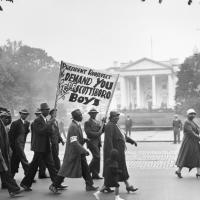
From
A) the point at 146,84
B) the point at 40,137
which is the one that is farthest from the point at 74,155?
the point at 146,84

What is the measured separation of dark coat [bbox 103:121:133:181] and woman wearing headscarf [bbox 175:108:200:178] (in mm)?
2597

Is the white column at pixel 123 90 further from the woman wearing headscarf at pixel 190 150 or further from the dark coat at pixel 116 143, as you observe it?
the dark coat at pixel 116 143

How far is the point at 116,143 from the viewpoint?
8547mm

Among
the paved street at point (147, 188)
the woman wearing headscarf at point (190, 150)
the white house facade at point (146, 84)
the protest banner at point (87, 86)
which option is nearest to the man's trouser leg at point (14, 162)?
the paved street at point (147, 188)

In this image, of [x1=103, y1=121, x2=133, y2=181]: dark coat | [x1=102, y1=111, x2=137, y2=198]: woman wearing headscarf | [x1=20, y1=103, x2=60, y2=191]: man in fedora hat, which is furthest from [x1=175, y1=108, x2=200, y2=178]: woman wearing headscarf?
[x1=20, y1=103, x2=60, y2=191]: man in fedora hat

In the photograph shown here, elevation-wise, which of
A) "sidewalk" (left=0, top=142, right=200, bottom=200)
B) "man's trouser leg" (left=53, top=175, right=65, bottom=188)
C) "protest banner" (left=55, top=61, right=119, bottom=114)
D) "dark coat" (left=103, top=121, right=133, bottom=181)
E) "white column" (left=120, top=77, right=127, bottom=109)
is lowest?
"sidewalk" (left=0, top=142, right=200, bottom=200)

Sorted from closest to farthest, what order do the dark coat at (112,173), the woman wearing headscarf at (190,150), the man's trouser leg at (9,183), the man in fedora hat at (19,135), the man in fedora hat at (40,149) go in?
the dark coat at (112,173) → the man's trouser leg at (9,183) → the man in fedora hat at (40,149) → the man in fedora hat at (19,135) → the woman wearing headscarf at (190,150)

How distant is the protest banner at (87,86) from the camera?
30.8ft

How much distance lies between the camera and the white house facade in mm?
100812

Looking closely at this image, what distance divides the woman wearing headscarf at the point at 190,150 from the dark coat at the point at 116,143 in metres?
2.60

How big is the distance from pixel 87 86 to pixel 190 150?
3014 mm

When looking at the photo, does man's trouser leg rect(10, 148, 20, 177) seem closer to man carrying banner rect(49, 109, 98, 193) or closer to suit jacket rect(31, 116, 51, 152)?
suit jacket rect(31, 116, 51, 152)

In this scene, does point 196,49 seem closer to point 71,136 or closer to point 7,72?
point 7,72

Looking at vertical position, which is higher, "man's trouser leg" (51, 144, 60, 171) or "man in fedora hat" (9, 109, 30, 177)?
"man in fedora hat" (9, 109, 30, 177)
